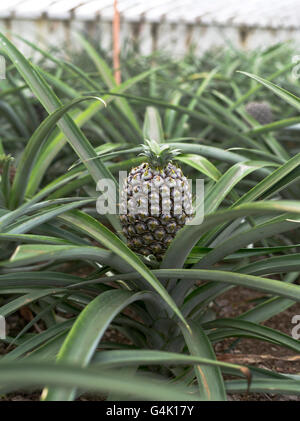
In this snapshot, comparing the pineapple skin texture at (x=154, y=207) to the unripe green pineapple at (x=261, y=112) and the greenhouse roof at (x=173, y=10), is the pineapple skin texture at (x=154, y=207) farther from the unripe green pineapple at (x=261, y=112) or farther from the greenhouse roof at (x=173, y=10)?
the greenhouse roof at (x=173, y=10)

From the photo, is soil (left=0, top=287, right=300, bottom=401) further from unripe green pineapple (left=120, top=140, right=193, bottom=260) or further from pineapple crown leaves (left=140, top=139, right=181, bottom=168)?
pineapple crown leaves (left=140, top=139, right=181, bottom=168)

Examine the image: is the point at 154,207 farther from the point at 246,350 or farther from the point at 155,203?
the point at 246,350

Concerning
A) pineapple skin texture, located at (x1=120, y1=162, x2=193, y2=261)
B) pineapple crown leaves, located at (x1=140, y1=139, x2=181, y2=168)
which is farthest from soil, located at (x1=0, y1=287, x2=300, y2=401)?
pineapple crown leaves, located at (x1=140, y1=139, x2=181, y2=168)

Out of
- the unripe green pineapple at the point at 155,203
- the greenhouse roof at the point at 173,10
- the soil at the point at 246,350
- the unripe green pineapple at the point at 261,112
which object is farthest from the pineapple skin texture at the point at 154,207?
the greenhouse roof at the point at 173,10

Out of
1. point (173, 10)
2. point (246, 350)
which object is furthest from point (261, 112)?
point (173, 10)

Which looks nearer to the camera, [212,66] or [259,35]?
[212,66]

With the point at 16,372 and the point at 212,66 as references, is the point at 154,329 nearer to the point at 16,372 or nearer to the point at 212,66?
the point at 16,372
